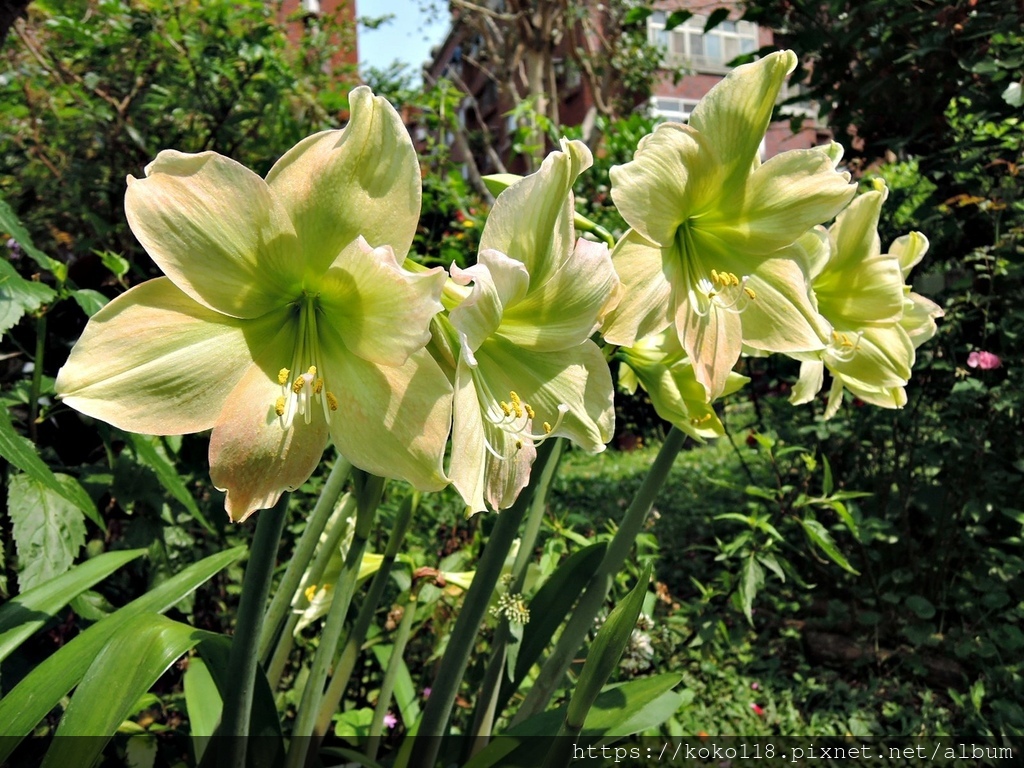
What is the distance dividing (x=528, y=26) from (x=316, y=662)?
12044mm

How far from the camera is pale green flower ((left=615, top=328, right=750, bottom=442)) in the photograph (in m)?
1.04

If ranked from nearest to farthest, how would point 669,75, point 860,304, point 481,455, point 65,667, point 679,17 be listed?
point 481,455 < point 65,667 < point 860,304 < point 679,17 < point 669,75

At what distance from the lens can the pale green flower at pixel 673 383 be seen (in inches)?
40.8

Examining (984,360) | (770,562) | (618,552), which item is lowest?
(770,562)

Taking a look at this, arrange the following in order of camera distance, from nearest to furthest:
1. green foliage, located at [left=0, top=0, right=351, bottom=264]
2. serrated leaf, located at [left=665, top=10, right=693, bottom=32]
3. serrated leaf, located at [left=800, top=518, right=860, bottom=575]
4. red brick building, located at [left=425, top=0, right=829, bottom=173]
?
serrated leaf, located at [left=800, top=518, right=860, bottom=575] < serrated leaf, located at [left=665, top=10, right=693, bottom=32] < green foliage, located at [left=0, top=0, right=351, bottom=264] < red brick building, located at [left=425, top=0, right=829, bottom=173]

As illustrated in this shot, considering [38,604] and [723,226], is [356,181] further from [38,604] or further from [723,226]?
[38,604]

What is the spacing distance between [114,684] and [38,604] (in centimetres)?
35

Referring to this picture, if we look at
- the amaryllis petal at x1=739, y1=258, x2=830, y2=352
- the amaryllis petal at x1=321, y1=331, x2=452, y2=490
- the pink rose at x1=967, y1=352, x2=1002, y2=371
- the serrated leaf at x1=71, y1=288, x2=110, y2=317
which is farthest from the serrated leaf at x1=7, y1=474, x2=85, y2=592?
the pink rose at x1=967, y1=352, x2=1002, y2=371

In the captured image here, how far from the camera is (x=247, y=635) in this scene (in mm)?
827

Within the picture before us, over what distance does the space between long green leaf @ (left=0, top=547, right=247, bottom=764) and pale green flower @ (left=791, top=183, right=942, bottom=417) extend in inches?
39.8

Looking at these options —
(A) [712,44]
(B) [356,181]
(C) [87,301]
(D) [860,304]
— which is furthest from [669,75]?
(B) [356,181]

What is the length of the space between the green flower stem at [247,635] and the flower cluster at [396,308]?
0.24ft

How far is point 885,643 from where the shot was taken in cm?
302

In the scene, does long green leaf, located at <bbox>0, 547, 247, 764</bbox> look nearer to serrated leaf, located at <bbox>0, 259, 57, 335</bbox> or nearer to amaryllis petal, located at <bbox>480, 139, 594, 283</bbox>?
serrated leaf, located at <bbox>0, 259, 57, 335</bbox>
